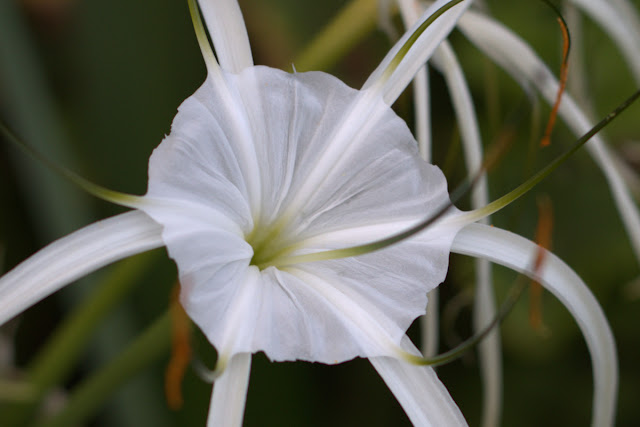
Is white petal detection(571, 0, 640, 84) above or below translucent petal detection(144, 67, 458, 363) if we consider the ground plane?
above

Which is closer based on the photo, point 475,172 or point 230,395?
point 230,395

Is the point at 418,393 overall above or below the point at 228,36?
below

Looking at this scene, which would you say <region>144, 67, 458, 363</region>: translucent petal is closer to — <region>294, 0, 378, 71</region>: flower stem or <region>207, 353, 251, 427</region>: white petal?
<region>207, 353, 251, 427</region>: white petal

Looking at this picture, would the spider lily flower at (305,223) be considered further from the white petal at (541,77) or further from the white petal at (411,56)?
the white petal at (541,77)

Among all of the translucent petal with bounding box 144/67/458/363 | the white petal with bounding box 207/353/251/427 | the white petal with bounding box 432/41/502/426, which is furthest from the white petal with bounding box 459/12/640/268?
the white petal with bounding box 207/353/251/427

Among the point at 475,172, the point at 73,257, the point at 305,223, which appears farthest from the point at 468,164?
the point at 73,257

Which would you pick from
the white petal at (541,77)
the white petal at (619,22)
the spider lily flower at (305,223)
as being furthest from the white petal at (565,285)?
the white petal at (619,22)

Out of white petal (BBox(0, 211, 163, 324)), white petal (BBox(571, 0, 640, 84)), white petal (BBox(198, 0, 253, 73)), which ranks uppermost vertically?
white petal (BBox(571, 0, 640, 84))

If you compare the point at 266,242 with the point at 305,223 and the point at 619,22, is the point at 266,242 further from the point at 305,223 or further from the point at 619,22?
the point at 619,22
